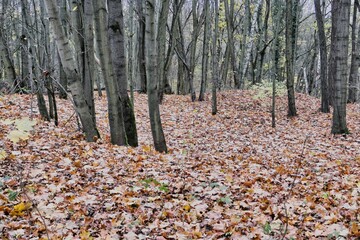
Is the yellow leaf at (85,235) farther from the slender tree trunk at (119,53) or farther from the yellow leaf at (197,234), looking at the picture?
the slender tree trunk at (119,53)

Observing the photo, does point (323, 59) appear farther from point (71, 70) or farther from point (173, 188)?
point (173, 188)

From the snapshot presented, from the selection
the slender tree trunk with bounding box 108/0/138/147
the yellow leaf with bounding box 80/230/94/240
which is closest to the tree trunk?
the slender tree trunk with bounding box 108/0/138/147

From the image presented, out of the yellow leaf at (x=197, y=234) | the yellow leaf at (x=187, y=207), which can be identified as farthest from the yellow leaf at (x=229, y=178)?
the yellow leaf at (x=197, y=234)

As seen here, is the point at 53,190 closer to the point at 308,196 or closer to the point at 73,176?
the point at 73,176

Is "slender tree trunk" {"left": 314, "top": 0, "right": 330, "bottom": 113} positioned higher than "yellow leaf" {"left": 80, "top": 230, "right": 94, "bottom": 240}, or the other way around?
"slender tree trunk" {"left": 314, "top": 0, "right": 330, "bottom": 113}

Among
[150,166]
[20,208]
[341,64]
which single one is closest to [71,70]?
[150,166]

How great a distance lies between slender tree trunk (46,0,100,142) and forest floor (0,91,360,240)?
1.34 feet

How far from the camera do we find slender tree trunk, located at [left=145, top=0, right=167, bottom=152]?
249 inches

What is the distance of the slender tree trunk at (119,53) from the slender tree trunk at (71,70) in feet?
2.54

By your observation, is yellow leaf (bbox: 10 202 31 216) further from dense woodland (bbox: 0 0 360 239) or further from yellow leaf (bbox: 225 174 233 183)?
yellow leaf (bbox: 225 174 233 183)

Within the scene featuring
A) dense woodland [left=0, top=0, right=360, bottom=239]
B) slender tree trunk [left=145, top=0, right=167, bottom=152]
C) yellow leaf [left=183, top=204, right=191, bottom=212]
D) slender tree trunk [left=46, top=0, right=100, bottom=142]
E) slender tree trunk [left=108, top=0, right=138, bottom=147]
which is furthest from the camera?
slender tree trunk [left=108, top=0, right=138, bottom=147]

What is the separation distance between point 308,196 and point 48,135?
5.39 meters

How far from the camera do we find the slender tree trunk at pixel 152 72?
20.7ft

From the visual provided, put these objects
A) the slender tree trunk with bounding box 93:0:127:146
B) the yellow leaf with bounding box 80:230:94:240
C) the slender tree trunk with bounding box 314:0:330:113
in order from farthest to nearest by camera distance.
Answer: the slender tree trunk with bounding box 314:0:330:113 < the slender tree trunk with bounding box 93:0:127:146 < the yellow leaf with bounding box 80:230:94:240
